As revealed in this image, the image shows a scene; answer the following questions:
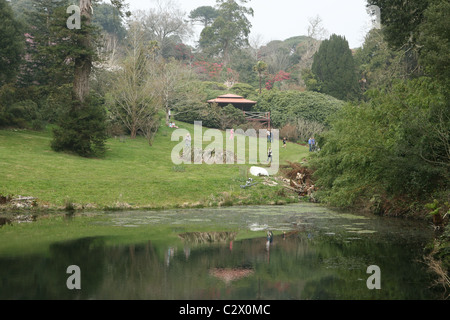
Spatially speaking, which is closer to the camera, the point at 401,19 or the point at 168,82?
the point at 401,19

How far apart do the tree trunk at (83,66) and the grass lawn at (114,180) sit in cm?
391

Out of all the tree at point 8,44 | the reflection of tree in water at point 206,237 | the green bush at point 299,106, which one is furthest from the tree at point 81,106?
the green bush at point 299,106

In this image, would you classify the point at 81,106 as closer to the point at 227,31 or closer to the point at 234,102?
the point at 234,102

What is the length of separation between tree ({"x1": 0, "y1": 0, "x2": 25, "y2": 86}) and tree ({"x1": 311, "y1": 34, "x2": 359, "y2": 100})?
129 ft

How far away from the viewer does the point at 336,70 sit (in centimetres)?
6322

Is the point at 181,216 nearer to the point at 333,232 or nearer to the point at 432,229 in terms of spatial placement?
the point at 333,232

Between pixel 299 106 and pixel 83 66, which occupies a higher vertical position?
pixel 83 66

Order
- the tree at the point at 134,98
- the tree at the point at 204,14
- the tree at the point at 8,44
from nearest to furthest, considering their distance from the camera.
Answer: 1. the tree at the point at 8,44
2. the tree at the point at 134,98
3. the tree at the point at 204,14

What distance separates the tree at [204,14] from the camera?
96.9 metres

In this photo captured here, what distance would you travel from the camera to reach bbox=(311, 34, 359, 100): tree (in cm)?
6269

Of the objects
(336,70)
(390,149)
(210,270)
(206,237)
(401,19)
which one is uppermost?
(336,70)

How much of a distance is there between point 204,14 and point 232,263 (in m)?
91.9

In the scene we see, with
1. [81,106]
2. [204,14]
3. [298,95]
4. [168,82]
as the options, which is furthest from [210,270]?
[204,14]

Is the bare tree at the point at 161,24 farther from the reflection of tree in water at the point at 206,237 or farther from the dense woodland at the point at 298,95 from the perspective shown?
the reflection of tree in water at the point at 206,237
